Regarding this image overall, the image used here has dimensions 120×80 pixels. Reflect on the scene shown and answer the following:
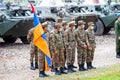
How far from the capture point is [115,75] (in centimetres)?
784

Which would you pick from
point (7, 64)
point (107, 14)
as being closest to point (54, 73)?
point (7, 64)

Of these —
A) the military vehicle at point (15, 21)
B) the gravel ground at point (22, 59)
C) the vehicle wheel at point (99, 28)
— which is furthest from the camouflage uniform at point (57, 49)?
the vehicle wheel at point (99, 28)

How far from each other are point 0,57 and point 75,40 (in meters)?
3.98

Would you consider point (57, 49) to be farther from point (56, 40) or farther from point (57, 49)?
point (56, 40)

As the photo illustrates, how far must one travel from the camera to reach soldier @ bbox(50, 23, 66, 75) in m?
9.28

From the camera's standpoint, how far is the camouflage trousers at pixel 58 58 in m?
9.42

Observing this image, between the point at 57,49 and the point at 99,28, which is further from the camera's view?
the point at 99,28

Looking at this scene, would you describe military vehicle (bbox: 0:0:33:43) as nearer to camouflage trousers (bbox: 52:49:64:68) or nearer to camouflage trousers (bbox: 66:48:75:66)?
camouflage trousers (bbox: 66:48:75:66)

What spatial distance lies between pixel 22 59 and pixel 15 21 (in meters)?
2.99

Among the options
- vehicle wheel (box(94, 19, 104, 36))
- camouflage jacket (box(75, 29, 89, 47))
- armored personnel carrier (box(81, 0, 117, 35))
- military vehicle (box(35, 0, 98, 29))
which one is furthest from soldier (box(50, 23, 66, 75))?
vehicle wheel (box(94, 19, 104, 36))

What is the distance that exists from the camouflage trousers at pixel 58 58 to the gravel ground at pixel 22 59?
409 mm

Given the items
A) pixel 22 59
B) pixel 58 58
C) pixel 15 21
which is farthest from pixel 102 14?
pixel 58 58

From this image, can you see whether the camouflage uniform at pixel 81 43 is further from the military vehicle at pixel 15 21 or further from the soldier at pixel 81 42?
the military vehicle at pixel 15 21

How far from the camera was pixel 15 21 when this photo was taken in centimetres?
1521
